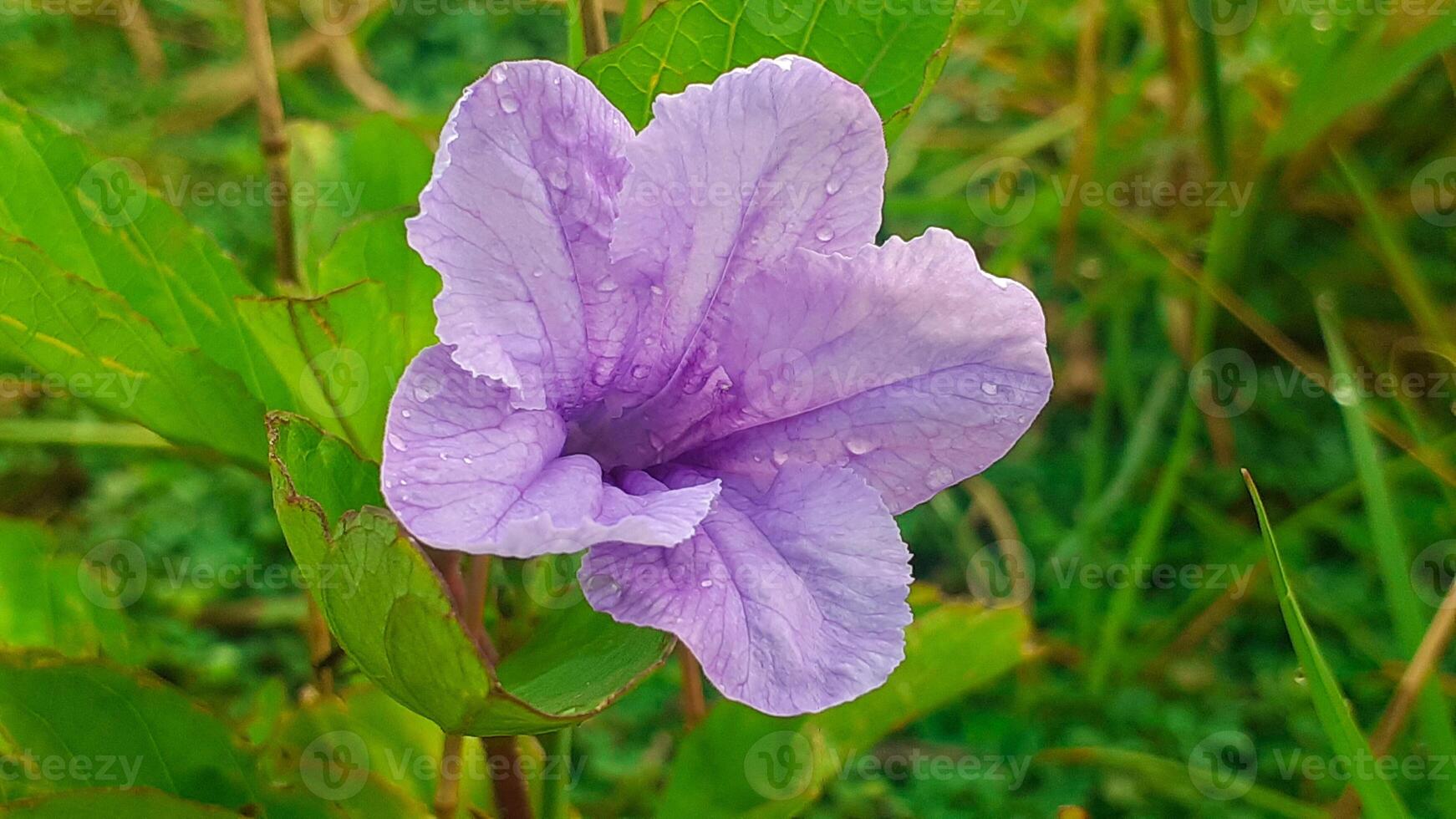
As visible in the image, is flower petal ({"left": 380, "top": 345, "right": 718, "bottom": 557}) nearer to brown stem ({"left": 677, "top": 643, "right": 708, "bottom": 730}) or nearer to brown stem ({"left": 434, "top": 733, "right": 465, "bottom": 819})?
brown stem ({"left": 434, "top": 733, "right": 465, "bottom": 819})

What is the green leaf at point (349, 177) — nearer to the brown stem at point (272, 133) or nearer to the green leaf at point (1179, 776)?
the brown stem at point (272, 133)

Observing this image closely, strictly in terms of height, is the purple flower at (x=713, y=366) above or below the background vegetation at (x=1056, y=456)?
above

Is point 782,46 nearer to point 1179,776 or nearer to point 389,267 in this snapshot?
point 389,267

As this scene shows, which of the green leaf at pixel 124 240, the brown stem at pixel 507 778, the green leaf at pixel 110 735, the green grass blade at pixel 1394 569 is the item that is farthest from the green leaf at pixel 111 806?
the green grass blade at pixel 1394 569

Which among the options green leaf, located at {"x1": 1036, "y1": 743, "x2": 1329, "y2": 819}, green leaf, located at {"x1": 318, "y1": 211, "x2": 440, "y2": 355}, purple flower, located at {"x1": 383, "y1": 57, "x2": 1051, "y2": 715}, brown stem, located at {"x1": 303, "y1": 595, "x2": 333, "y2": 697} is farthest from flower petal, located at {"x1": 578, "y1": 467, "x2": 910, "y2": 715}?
green leaf, located at {"x1": 1036, "y1": 743, "x2": 1329, "y2": 819}

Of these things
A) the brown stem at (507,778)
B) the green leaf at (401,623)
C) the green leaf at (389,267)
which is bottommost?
the brown stem at (507,778)

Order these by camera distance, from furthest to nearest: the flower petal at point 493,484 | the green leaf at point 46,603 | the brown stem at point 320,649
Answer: the green leaf at point 46,603 → the brown stem at point 320,649 → the flower petal at point 493,484

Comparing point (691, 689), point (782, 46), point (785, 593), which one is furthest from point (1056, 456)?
point (785, 593)

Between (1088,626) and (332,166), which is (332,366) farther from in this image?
(1088,626)
